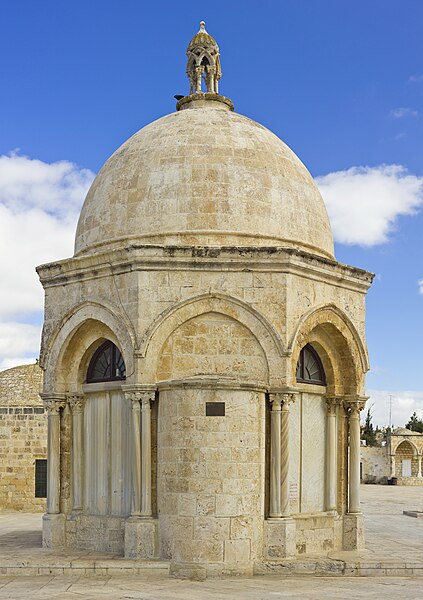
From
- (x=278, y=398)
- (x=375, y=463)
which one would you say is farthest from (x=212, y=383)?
(x=375, y=463)

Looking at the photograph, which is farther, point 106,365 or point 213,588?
point 106,365

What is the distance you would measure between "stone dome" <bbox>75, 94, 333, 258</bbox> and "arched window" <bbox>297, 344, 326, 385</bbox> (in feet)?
5.93

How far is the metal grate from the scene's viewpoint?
2294cm

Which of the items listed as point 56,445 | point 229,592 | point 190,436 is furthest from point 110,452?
point 229,592

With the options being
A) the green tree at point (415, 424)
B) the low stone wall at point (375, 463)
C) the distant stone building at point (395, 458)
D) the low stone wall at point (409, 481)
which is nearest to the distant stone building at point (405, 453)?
the distant stone building at point (395, 458)

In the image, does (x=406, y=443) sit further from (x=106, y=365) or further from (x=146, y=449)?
(x=146, y=449)

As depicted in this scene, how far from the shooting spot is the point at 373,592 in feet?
35.5

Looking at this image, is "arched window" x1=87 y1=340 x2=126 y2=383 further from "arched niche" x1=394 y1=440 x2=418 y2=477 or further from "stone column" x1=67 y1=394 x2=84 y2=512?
"arched niche" x1=394 y1=440 x2=418 y2=477

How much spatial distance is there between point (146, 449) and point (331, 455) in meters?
3.48

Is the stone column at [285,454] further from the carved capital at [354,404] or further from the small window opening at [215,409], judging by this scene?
the carved capital at [354,404]

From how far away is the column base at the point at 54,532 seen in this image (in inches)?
543

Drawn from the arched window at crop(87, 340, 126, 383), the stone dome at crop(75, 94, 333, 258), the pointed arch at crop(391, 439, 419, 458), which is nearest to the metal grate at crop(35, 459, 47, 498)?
the arched window at crop(87, 340, 126, 383)

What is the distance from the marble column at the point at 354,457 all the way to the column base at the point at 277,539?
7.20 feet

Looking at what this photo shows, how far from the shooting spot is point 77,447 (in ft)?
46.3
